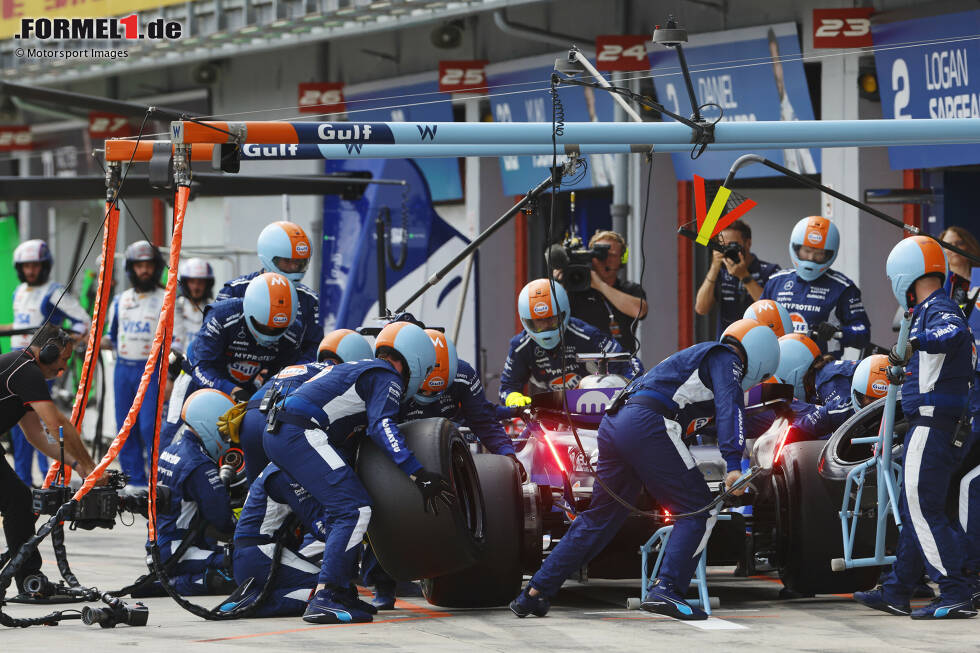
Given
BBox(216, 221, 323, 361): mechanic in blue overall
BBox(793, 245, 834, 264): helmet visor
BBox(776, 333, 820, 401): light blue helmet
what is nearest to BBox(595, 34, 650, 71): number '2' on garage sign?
BBox(793, 245, 834, 264): helmet visor

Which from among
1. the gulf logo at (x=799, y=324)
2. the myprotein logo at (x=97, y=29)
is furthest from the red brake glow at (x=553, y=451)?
the myprotein logo at (x=97, y=29)

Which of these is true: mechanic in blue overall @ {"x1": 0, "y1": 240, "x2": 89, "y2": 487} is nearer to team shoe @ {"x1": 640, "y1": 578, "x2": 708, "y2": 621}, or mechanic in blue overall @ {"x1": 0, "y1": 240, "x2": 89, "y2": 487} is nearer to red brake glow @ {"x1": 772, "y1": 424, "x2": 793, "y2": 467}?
red brake glow @ {"x1": 772, "y1": 424, "x2": 793, "y2": 467}

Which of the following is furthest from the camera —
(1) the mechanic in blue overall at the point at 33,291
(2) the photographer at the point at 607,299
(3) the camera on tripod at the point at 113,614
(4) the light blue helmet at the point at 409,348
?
(1) the mechanic in blue overall at the point at 33,291

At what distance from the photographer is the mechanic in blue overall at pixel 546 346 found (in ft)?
35.9

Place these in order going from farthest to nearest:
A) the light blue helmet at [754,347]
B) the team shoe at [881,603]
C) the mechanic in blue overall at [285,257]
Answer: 1. the mechanic in blue overall at [285,257]
2. the light blue helmet at [754,347]
3. the team shoe at [881,603]

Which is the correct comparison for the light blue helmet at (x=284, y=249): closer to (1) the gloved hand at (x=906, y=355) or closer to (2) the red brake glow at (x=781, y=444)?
(2) the red brake glow at (x=781, y=444)

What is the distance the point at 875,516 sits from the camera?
878 centimetres

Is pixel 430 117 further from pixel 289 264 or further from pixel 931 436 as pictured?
pixel 931 436

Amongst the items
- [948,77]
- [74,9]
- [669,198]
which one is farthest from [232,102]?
[948,77]

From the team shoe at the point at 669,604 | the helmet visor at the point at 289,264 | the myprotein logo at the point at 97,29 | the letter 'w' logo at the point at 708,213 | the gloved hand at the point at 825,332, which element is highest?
the myprotein logo at the point at 97,29

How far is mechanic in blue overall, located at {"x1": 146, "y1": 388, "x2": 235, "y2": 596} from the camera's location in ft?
31.7

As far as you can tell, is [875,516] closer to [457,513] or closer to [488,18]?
[457,513]

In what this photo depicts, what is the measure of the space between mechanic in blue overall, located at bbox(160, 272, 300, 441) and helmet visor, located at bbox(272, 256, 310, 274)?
48 centimetres

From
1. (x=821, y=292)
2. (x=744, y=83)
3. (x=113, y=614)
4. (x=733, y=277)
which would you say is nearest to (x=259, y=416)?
(x=113, y=614)
